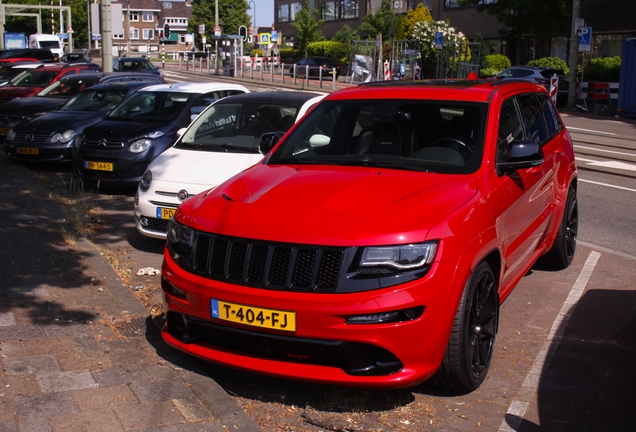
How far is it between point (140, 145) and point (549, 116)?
5.76m

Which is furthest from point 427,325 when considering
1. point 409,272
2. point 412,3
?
point 412,3

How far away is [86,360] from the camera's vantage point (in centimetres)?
468

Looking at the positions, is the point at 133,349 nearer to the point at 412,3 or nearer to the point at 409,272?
the point at 409,272

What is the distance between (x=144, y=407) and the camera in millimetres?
4055

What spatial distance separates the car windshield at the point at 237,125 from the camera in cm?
873

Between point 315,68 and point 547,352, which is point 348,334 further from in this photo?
point 315,68

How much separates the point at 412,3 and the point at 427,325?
54052mm

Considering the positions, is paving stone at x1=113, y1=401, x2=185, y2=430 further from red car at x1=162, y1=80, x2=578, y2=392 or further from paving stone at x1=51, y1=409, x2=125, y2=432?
red car at x1=162, y1=80, x2=578, y2=392

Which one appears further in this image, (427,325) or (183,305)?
(183,305)

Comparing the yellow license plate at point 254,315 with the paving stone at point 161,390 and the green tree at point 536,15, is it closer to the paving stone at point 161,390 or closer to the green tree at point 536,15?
the paving stone at point 161,390

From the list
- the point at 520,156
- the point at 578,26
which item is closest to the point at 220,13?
the point at 578,26

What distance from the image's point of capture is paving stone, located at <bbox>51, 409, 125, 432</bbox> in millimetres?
3775

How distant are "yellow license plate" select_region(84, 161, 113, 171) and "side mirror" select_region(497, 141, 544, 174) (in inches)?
264

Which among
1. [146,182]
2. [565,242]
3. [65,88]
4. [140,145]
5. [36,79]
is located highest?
[36,79]
